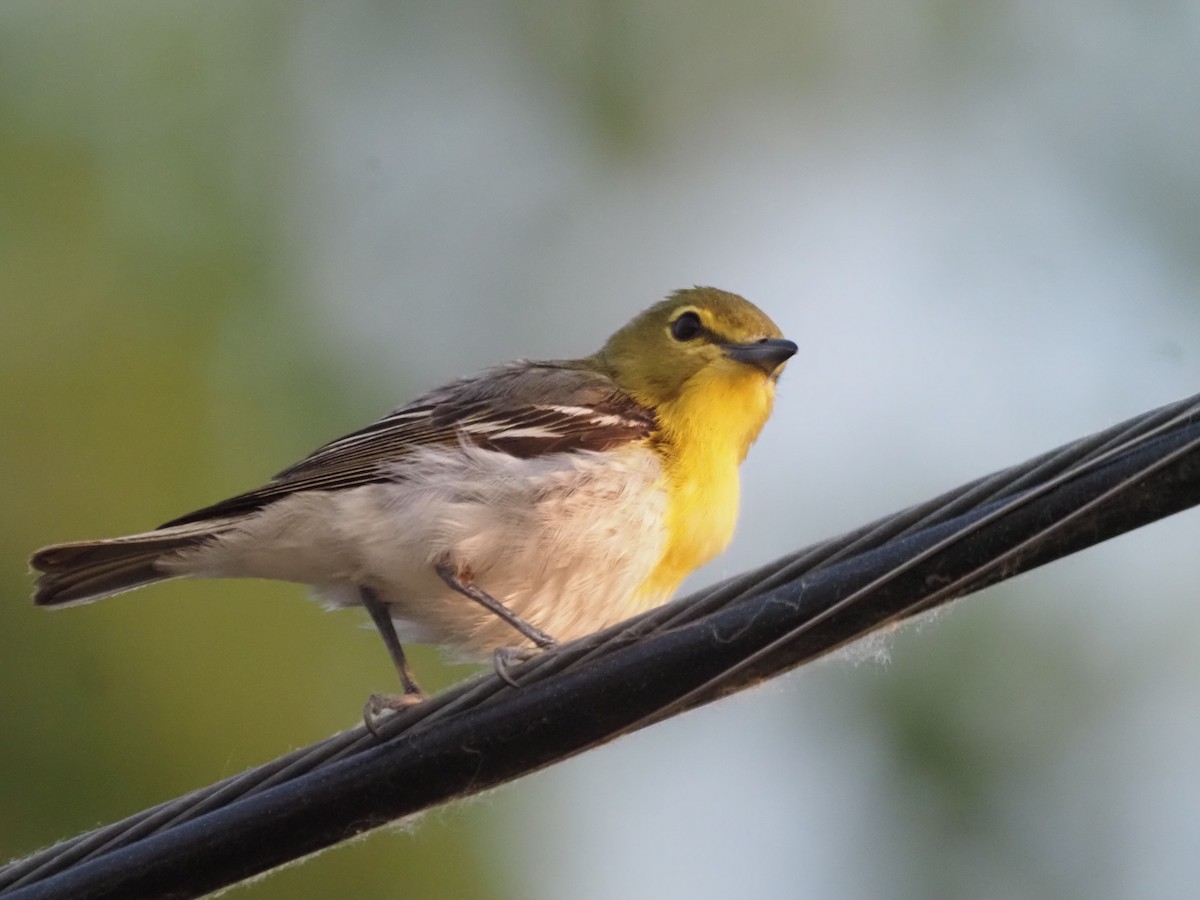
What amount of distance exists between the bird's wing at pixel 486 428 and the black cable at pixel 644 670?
191 cm

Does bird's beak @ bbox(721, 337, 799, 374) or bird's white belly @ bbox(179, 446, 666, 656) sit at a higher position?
bird's beak @ bbox(721, 337, 799, 374)

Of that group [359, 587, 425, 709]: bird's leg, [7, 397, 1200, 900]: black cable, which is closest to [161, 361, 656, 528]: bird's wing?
[359, 587, 425, 709]: bird's leg

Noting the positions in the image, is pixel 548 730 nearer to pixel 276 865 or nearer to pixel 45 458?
pixel 276 865

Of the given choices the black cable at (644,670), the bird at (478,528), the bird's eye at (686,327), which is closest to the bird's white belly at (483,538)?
the bird at (478,528)

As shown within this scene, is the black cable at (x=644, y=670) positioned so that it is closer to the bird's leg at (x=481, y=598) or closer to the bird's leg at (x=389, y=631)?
the bird's leg at (x=481, y=598)

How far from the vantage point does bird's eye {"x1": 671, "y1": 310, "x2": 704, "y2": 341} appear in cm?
627

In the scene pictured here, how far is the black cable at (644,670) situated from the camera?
106 inches

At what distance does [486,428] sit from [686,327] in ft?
3.89

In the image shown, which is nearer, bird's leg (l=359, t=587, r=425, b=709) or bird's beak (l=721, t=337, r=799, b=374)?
bird's leg (l=359, t=587, r=425, b=709)

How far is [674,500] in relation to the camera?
5277 millimetres

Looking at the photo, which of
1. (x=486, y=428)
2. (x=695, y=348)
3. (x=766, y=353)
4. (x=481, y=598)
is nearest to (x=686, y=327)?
(x=695, y=348)

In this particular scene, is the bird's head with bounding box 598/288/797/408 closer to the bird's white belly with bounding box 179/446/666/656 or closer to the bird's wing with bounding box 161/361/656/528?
the bird's wing with bounding box 161/361/656/528

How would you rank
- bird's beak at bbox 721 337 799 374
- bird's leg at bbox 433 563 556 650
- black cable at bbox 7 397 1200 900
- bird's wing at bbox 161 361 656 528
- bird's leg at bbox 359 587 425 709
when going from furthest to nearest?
bird's beak at bbox 721 337 799 374, bird's wing at bbox 161 361 656 528, bird's leg at bbox 359 587 425 709, bird's leg at bbox 433 563 556 650, black cable at bbox 7 397 1200 900

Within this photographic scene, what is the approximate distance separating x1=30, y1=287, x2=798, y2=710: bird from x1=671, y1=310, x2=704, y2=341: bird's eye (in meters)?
0.61
